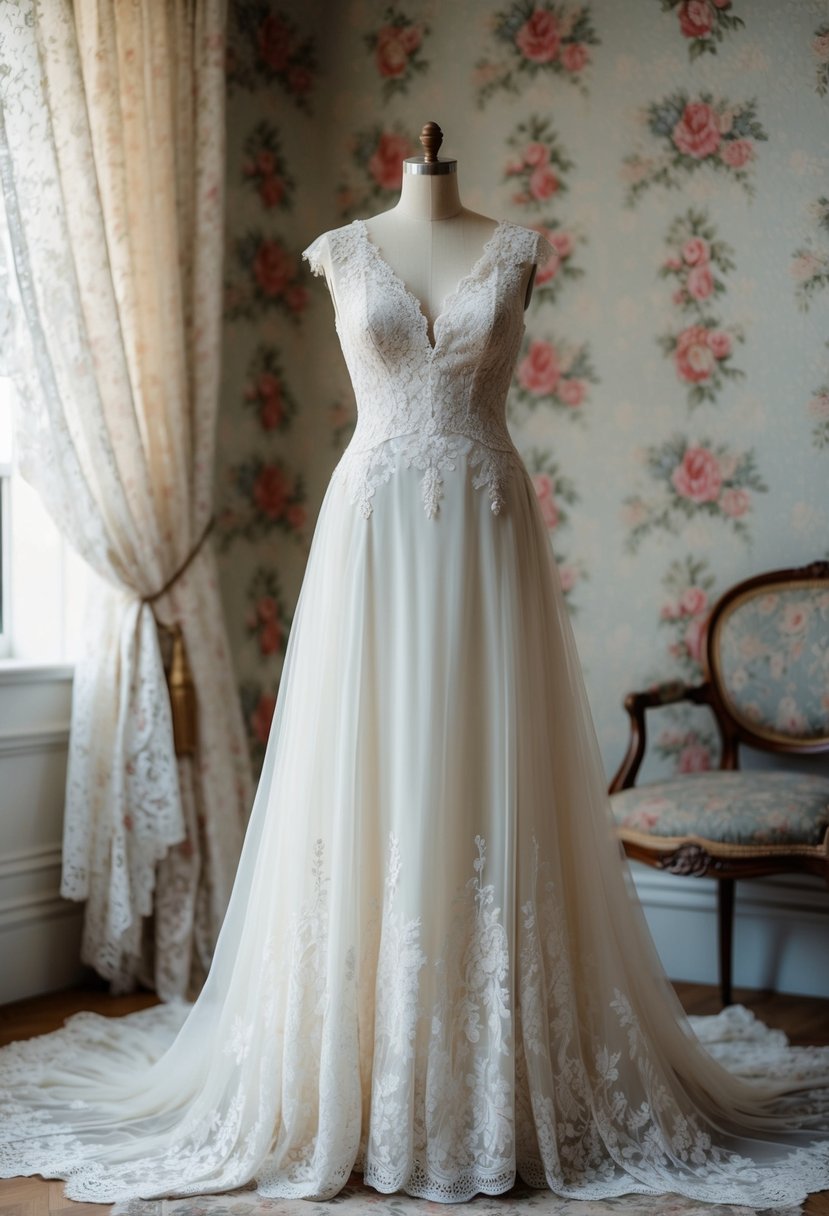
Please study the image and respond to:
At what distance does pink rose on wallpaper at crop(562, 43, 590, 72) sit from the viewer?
3783 mm

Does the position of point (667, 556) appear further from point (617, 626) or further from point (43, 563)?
point (43, 563)

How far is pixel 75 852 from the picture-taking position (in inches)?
132

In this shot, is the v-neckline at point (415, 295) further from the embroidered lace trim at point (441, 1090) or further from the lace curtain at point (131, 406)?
the lace curtain at point (131, 406)

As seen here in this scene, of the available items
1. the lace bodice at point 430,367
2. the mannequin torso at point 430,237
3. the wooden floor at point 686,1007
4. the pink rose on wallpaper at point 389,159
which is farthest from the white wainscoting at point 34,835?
the pink rose on wallpaper at point 389,159

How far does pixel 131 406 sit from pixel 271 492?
831mm

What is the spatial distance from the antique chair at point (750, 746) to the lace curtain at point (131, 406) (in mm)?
1103

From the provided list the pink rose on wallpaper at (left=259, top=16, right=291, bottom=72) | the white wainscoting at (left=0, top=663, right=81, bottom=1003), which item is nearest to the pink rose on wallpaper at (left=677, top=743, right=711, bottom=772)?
the white wainscoting at (left=0, top=663, right=81, bottom=1003)

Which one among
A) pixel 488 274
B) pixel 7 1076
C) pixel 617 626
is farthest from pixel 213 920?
pixel 488 274

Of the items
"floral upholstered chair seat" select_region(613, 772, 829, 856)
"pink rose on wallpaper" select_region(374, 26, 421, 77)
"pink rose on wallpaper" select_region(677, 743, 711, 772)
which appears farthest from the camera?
"pink rose on wallpaper" select_region(374, 26, 421, 77)

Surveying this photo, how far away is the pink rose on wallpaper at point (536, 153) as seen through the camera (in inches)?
152

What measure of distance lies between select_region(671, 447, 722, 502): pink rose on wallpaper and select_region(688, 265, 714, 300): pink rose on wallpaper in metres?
A: 0.41

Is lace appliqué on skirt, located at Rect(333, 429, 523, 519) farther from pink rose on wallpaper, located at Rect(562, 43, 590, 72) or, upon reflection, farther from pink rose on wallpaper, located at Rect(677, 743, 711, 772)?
pink rose on wallpaper, located at Rect(562, 43, 590, 72)

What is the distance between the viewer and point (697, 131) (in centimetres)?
364

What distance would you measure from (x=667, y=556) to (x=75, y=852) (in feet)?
5.69
